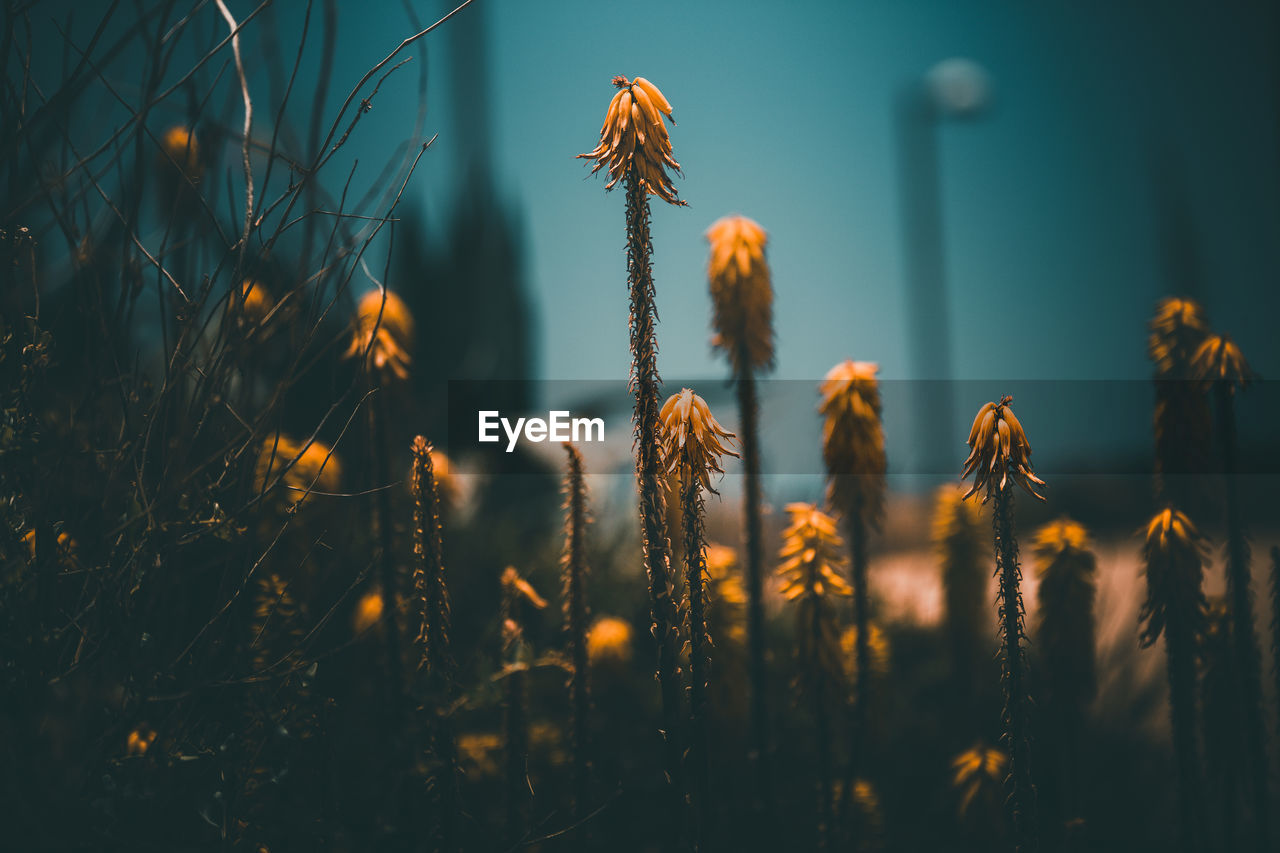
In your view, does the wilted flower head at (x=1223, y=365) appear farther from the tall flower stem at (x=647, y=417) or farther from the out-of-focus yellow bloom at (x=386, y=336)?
the out-of-focus yellow bloom at (x=386, y=336)

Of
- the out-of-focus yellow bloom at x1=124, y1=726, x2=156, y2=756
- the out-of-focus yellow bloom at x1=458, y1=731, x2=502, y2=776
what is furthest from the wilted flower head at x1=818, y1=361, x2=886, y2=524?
the out-of-focus yellow bloom at x1=124, y1=726, x2=156, y2=756

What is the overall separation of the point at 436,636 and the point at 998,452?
90 centimetres

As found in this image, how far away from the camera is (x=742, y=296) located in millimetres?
1567

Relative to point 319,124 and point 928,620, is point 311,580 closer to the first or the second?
point 319,124

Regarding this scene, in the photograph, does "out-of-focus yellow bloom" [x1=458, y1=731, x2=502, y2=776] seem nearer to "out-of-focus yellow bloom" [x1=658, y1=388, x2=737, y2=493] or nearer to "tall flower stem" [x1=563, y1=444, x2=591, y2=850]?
"tall flower stem" [x1=563, y1=444, x2=591, y2=850]

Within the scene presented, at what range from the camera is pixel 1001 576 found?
3.50ft

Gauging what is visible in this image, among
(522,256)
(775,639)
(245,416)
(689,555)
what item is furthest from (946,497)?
(522,256)

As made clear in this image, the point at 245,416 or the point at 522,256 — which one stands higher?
the point at 522,256

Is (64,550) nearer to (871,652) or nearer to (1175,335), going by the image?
(871,652)

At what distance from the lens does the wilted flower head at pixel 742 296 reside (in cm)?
157

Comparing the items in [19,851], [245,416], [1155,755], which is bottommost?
[1155,755]

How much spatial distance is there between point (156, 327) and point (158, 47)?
1.64 feet

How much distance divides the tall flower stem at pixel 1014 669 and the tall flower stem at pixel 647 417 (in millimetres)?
479

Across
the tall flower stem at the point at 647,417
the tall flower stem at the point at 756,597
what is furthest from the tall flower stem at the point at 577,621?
the tall flower stem at the point at 756,597
